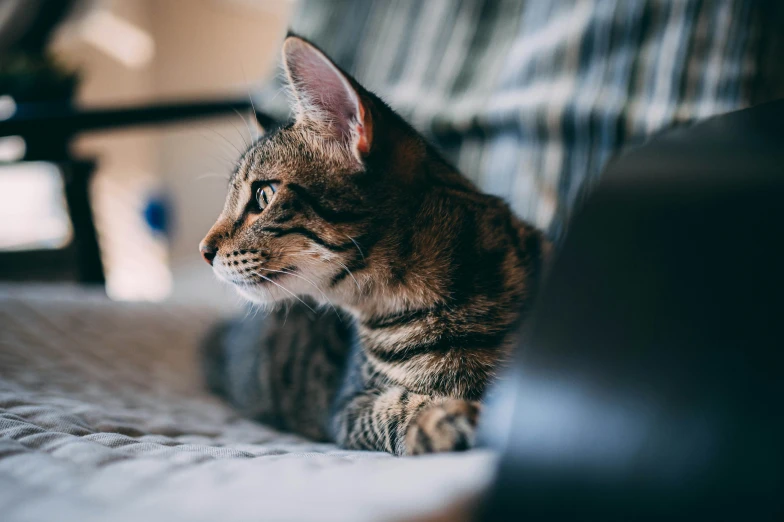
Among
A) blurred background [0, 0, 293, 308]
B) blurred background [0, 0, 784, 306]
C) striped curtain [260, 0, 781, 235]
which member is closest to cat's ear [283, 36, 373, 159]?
blurred background [0, 0, 784, 306]

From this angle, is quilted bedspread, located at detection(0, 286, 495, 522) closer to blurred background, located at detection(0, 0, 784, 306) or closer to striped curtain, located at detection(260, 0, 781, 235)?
blurred background, located at detection(0, 0, 784, 306)

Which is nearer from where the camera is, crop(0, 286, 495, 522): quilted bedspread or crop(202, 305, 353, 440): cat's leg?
crop(0, 286, 495, 522): quilted bedspread

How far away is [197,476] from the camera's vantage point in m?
0.37

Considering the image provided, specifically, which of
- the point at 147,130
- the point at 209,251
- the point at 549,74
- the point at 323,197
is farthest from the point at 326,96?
the point at 147,130

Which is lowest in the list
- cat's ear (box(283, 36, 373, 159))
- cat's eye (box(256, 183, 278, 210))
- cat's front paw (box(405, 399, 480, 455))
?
cat's front paw (box(405, 399, 480, 455))

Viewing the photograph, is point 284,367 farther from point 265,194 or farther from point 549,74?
point 549,74

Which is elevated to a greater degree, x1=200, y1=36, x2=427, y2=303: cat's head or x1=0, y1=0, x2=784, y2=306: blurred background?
x1=0, y1=0, x2=784, y2=306: blurred background

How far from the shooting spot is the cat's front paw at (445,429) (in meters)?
0.41

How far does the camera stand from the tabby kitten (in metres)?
0.56

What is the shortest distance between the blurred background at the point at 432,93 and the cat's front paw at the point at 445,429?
1.47 ft

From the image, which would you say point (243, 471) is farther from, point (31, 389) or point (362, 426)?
point (31, 389)

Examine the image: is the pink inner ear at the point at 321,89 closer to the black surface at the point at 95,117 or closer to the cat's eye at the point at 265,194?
the cat's eye at the point at 265,194

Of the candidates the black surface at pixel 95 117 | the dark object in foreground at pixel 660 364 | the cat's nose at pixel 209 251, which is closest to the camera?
the dark object in foreground at pixel 660 364

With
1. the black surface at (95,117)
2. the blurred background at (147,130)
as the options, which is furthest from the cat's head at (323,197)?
the blurred background at (147,130)
